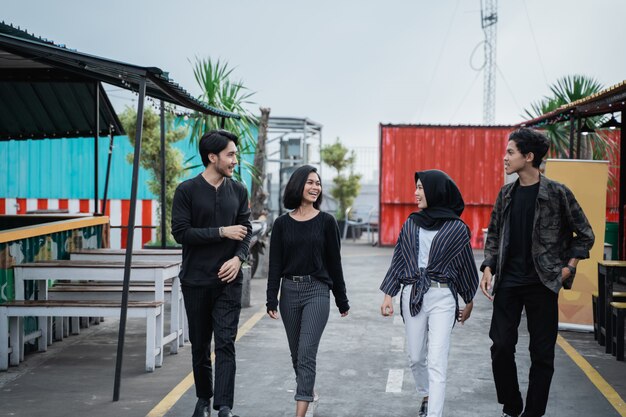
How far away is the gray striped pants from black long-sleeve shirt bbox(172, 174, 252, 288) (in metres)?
0.48

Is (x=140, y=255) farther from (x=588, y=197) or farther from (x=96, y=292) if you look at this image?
(x=588, y=197)

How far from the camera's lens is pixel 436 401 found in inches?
214

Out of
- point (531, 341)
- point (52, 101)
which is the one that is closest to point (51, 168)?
point (52, 101)

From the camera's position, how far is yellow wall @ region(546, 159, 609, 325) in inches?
392

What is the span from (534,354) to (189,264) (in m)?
2.37

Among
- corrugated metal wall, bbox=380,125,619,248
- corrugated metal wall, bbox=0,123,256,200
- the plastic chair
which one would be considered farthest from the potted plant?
corrugated metal wall, bbox=0,123,256,200

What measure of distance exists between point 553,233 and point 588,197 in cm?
455

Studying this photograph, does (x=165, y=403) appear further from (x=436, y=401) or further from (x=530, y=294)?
(x=530, y=294)

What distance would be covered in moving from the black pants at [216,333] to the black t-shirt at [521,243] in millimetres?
1840

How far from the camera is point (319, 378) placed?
24.8ft

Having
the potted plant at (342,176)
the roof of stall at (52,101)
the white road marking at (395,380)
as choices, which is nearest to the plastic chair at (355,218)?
the potted plant at (342,176)

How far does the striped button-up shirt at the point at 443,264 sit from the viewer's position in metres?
5.62

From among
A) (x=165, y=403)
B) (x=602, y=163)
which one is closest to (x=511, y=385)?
(x=165, y=403)

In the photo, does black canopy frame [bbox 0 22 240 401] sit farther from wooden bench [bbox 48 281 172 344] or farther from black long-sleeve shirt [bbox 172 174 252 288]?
wooden bench [bbox 48 281 172 344]
